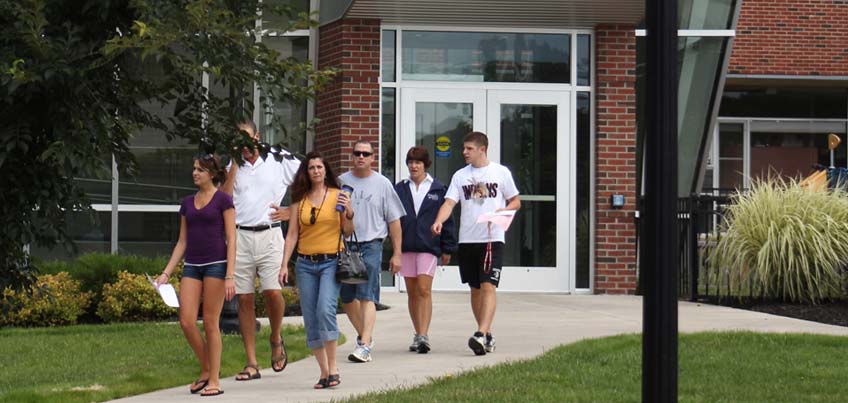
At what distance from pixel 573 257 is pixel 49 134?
10165 millimetres

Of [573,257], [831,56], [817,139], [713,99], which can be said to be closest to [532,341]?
[573,257]

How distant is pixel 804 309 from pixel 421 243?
5.03m

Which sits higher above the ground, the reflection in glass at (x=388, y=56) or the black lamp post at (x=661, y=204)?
the reflection in glass at (x=388, y=56)

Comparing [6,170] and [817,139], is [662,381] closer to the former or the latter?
[6,170]

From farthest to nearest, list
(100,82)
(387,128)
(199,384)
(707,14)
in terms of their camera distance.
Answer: (707,14), (387,128), (199,384), (100,82)

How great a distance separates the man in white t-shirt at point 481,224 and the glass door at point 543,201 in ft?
18.1

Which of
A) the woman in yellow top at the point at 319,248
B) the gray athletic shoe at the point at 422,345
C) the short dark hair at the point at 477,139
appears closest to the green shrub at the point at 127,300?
the gray athletic shoe at the point at 422,345

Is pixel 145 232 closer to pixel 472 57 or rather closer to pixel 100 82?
pixel 472 57

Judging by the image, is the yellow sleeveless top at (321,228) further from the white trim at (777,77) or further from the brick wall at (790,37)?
the white trim at (777,77)

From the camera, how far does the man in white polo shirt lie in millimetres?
9461

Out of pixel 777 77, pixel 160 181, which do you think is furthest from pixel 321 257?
pixel 777 77

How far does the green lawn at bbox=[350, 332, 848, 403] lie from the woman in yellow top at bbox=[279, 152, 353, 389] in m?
0.78

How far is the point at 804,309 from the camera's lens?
13.9 m

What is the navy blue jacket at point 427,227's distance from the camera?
10.8 meters
